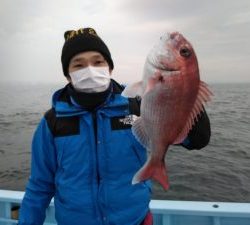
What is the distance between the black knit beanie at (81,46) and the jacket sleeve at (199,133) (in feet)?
3.10

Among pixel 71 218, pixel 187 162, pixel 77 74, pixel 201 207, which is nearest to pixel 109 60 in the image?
pixel 77 74

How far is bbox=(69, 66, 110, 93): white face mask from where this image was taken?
2441 millimetres

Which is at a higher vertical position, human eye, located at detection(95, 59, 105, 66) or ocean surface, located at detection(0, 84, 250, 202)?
human eye, located at detection(95, 59, 105, 66)

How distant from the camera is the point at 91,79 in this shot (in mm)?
2439

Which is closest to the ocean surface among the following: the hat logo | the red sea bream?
the hat logo

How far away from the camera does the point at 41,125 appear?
254 cm

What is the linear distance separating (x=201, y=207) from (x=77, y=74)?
249 cm

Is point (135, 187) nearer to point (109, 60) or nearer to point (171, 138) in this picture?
point (171, 138)

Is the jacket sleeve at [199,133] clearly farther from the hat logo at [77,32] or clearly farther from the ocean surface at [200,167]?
the ocean surface at [200,167]

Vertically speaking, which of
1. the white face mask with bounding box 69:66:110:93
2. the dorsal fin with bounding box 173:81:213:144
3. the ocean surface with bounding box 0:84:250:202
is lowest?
the ocean surface with bounding box 0:84:250:202

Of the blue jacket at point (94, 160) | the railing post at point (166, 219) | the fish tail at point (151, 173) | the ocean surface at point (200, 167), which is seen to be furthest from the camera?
the ocean surface at point (200, 167)

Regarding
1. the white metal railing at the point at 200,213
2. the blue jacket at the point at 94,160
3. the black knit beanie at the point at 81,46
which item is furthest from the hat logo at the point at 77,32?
the white metal railing at the point at 200,213

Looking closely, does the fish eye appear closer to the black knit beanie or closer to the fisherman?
the fisherman

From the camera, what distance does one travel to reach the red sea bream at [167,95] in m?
1.80
